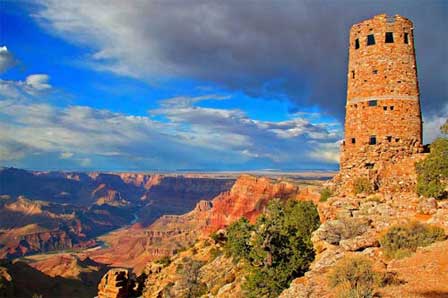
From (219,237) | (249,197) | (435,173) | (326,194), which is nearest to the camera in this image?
(435,173)

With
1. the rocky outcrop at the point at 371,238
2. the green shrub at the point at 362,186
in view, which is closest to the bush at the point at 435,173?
the rocky outcrop at the point at 371,238

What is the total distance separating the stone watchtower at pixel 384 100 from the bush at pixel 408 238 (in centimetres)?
754

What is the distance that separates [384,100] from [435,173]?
5.80 metres

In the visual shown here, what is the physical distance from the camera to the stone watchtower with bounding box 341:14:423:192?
25734 mm

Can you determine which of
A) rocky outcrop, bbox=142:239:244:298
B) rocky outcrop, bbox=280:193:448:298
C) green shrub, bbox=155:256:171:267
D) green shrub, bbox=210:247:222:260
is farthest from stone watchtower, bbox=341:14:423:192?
green shrub, bbox=155:256:171:267

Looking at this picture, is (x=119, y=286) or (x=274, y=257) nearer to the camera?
(x=274, y=257)

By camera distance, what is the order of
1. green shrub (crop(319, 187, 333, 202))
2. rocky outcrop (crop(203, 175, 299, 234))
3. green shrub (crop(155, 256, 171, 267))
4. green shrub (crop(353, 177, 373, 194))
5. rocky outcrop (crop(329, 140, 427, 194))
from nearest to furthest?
rocky outcrop (crop(329, 140, 427, 194))
green shrub (crop(353, 177, 373, 194))
green shrub (crop(319, 187, 333, 202))
green shrub (crop(155, 256, 171, 267))
rocky outcrop (crop(203, 175, 299, 234))

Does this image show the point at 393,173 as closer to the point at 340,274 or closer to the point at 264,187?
the point at 340,274

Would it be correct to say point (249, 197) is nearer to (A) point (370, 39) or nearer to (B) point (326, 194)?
(B) point (326, 194)

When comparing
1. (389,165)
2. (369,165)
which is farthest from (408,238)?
(369,165)

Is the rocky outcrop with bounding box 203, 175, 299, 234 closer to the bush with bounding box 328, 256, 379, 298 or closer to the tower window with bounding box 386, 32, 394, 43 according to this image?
the tower window with bounding box 386, 32, 394, 43

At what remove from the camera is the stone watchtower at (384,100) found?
2573cm

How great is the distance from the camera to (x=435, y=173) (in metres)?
22.8

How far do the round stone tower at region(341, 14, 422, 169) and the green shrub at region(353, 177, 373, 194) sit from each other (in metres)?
1.36
